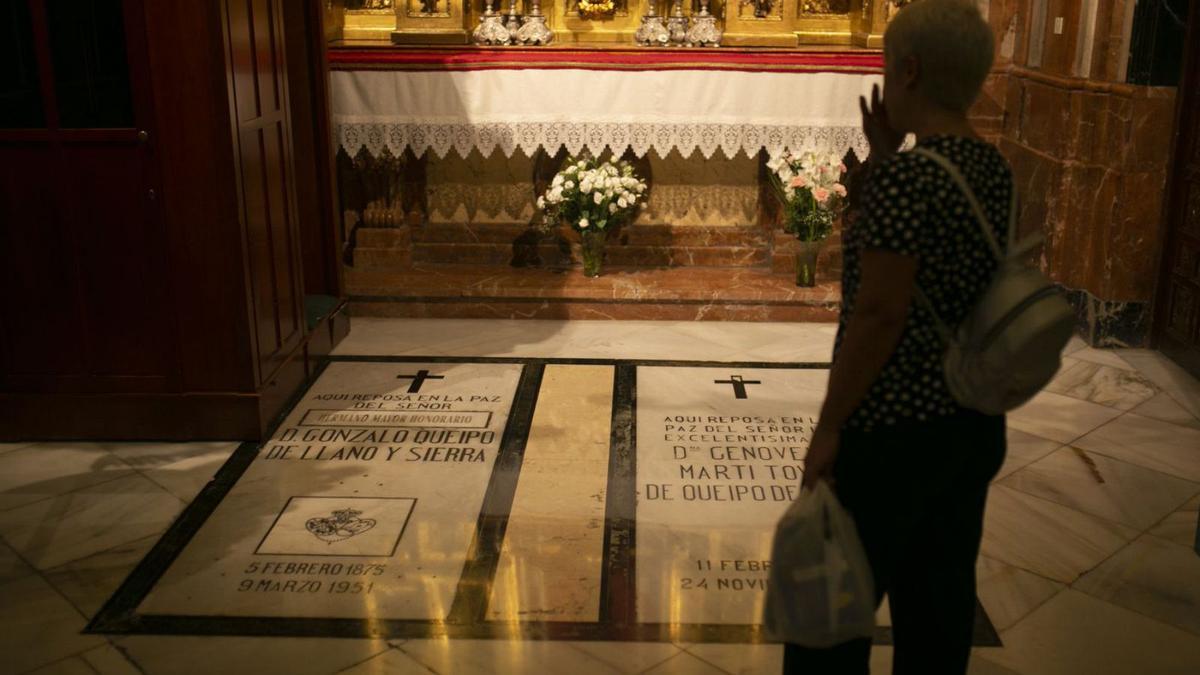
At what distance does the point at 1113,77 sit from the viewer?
217 inches

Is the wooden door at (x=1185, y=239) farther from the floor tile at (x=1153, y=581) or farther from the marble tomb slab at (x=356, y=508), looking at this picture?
the marble tomb slab at (x=356, y=508)

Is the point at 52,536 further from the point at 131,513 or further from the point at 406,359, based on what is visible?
the point at 406,359

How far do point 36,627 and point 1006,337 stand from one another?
2.55m

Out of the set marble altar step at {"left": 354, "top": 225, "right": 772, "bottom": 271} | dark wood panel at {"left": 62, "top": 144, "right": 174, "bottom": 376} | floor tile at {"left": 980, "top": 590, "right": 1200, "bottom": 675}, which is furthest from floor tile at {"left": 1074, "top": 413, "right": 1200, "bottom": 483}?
dark wood panel at {"left": 62, "top": 144, "right": 174, "bottom": 376}

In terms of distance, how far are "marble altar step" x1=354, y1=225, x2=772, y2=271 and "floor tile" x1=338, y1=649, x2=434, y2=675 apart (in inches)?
151

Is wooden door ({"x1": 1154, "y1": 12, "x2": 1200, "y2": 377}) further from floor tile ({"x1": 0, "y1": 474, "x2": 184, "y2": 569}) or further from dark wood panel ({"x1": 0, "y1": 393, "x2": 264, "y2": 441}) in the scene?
floor tile ({"x1": 0, "y1": 474, "x2": 184, "y2": 569})

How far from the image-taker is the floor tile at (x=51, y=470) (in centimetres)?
396

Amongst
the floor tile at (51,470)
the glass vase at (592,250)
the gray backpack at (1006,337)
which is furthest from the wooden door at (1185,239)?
the floor tile at (51,470)

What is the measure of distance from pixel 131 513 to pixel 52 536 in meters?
0.24

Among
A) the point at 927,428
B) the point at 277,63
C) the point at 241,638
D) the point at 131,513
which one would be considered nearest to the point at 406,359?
the point at 277,63

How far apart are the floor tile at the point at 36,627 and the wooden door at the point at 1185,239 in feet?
14.8

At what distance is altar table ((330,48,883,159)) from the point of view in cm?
611

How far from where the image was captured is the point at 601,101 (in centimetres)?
613

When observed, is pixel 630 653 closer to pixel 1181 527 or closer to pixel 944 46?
pixel 944 46
